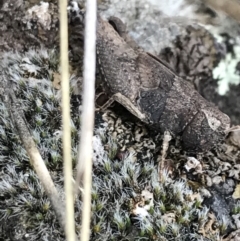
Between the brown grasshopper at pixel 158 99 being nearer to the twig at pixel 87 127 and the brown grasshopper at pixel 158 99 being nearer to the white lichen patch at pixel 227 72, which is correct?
the twig at pixel 87 127


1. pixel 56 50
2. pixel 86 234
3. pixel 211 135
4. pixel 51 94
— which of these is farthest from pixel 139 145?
pixel 86 234

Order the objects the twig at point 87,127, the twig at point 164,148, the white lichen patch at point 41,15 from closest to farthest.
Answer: the twig at point 87,127
the twig at point 164,148
the white lichen patch at point 41,15

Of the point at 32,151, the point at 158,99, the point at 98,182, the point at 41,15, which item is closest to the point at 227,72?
the point at 158,99

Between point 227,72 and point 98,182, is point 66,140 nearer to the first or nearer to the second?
point 98,182

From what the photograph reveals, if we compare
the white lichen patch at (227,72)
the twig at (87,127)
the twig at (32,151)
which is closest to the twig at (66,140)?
the twig at (87,127)

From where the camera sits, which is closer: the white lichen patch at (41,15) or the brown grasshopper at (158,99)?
the brown grasshopper at (158,99)

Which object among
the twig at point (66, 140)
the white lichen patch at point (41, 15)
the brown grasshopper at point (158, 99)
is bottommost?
the white lichen patch at point (41, 15)
